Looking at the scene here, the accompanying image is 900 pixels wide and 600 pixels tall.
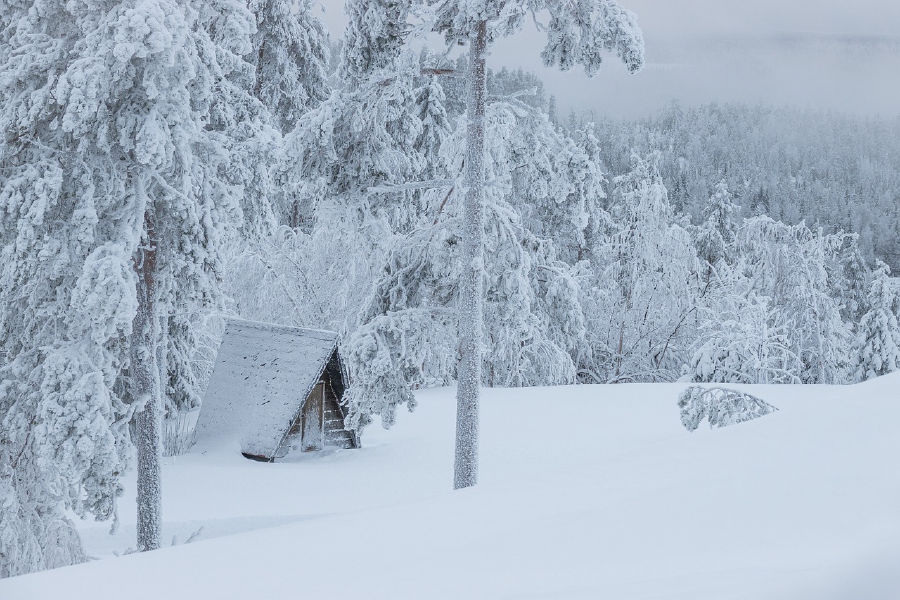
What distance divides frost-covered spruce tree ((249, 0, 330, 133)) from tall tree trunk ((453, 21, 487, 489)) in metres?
Answer: 15.0

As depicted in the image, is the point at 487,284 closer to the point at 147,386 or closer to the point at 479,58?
the point at 479,58

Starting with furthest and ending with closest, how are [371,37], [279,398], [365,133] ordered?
[279,398], [365,133], [371,37]

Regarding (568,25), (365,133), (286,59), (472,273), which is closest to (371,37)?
(365,133)

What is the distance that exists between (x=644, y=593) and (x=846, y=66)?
122054 mm

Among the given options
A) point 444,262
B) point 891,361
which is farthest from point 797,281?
point 444,262

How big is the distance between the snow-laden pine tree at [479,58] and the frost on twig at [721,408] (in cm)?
247

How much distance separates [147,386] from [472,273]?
422cm

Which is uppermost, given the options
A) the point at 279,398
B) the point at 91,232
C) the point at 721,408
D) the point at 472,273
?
the point at 91,232

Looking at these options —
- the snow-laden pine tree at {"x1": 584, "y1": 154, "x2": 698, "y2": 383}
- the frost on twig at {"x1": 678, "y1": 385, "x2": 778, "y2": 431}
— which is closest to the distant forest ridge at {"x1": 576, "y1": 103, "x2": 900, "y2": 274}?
the snow-laden pine tree at {"x1": 584, "y1": 154, "x2": 698, "y2": 383}

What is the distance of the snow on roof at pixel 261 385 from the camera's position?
16.2 m

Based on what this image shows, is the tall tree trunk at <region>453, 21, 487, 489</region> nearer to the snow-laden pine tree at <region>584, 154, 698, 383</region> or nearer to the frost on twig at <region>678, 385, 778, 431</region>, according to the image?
the frost on twig at <region>678, 385, 778, 431</region>

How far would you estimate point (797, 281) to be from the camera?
2602 centimetres

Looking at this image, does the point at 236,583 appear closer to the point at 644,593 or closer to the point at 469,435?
the point at 644,593

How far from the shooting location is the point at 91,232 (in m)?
8.72
